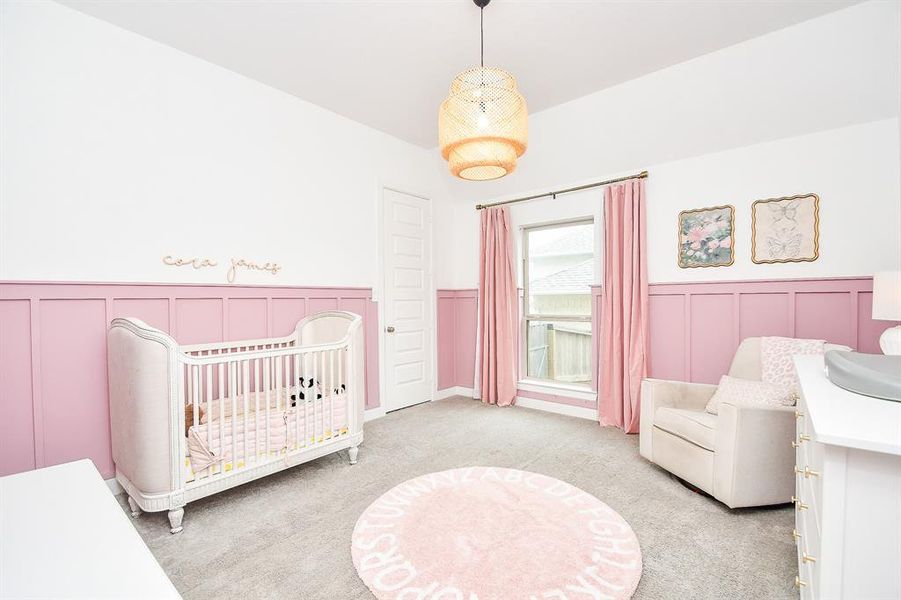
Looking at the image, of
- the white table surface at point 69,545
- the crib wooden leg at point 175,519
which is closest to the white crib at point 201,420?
the crib wooden leg at point 175,519

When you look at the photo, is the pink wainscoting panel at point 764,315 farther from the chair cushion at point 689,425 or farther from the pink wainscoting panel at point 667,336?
the chair cushion at point 689,425

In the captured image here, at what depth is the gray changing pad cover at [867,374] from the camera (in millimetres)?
1043

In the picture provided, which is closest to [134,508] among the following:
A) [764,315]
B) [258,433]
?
[258,433]

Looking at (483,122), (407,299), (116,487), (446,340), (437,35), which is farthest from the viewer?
(446,340)

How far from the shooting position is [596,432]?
3.33 meters

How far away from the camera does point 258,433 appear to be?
224 centimetres

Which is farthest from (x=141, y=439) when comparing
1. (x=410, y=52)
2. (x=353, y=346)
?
(x=410, y=52)

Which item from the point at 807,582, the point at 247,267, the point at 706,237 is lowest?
the point at 807,582

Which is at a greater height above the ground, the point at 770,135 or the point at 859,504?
the point at 770,135

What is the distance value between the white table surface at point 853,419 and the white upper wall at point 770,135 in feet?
6.78

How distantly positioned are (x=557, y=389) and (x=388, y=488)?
7.13ft

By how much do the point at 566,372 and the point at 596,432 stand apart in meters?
0.90

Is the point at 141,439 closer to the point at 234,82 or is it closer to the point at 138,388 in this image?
the point at 138,388

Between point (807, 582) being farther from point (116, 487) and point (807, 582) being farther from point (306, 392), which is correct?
point (116, 487)
